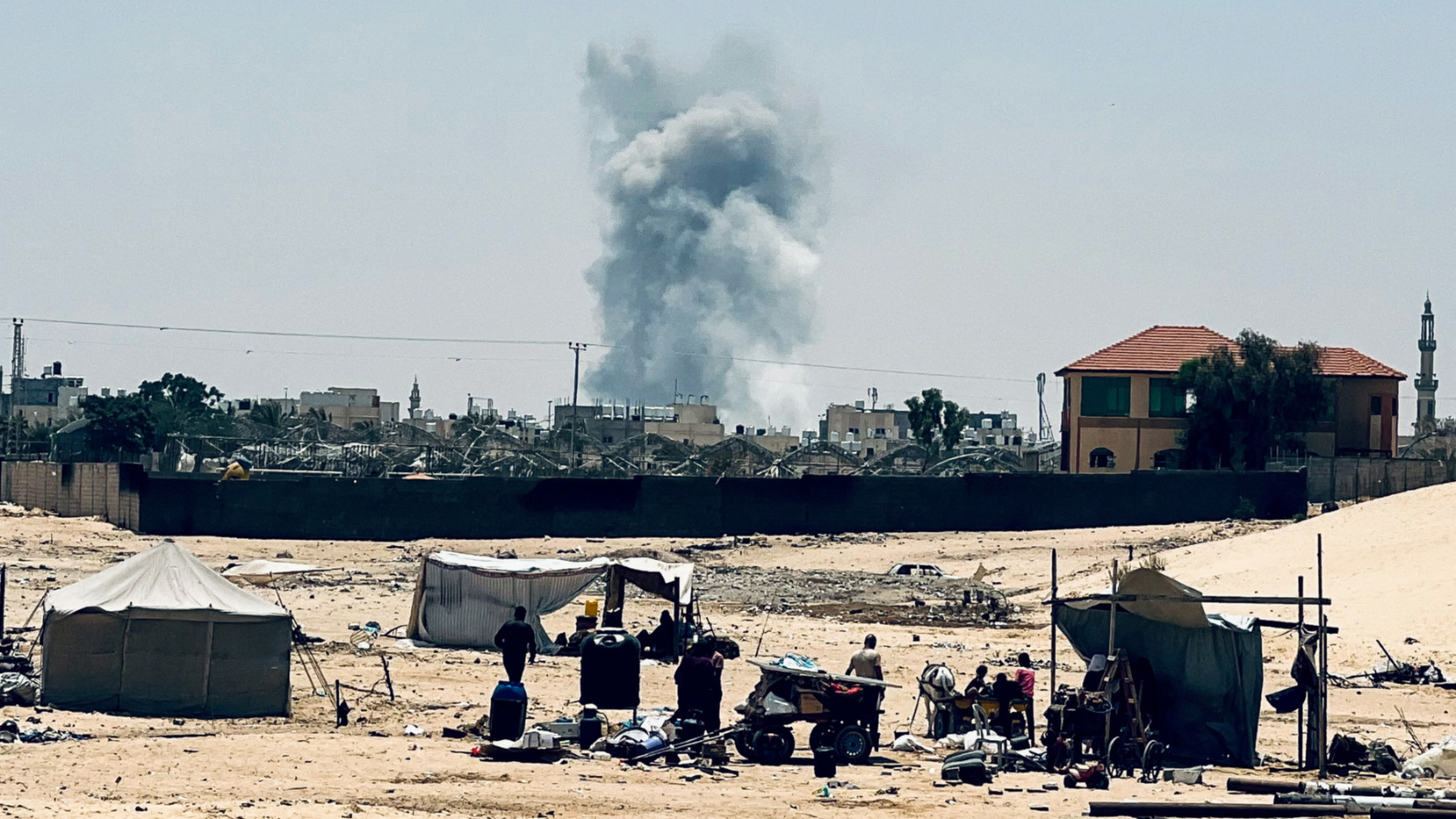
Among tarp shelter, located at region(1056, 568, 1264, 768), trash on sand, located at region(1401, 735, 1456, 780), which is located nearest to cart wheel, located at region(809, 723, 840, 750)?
tarp shelter, located at region(1056, 568, 1264, 768)

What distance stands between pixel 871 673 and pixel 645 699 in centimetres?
380

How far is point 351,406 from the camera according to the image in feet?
446

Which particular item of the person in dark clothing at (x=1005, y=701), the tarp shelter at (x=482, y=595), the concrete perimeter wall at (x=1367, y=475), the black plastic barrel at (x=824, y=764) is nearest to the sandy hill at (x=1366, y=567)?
the person in dark clothing at (x=1005, y=701)

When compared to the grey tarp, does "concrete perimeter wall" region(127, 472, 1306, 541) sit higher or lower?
higher

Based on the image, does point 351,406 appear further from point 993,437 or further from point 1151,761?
point 1151,761

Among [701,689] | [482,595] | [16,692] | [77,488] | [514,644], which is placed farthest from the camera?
[77,488]

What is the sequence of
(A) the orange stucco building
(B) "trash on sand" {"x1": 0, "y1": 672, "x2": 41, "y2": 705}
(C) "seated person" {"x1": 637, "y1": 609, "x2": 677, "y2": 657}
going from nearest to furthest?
1. (B) "trash on sand" {"x1": 0, "y1": 672, "x2": 41, "y2": 705}
2. (C) "seated person" {"x1": 637, "y1": 609, "x2": 677, "y2": 657}
3. (A) the orange stucco building

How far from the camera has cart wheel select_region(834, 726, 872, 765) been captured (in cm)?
1870

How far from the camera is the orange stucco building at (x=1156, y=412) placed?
7050 centimetres

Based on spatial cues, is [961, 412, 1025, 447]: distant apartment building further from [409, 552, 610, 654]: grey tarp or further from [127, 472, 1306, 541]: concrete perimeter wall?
[409, 552, 610, 654]: grey tarp

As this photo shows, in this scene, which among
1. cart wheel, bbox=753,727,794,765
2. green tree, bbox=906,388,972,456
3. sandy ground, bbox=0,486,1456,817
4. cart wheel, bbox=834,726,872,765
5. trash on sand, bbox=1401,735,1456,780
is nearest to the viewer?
sandy ground, bbox=0,486,1456,817

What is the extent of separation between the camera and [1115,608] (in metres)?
19.1

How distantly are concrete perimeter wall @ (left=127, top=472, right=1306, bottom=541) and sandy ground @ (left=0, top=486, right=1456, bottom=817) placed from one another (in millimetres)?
2932

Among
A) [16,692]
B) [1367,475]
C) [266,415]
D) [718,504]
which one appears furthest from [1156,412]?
[266,415]
